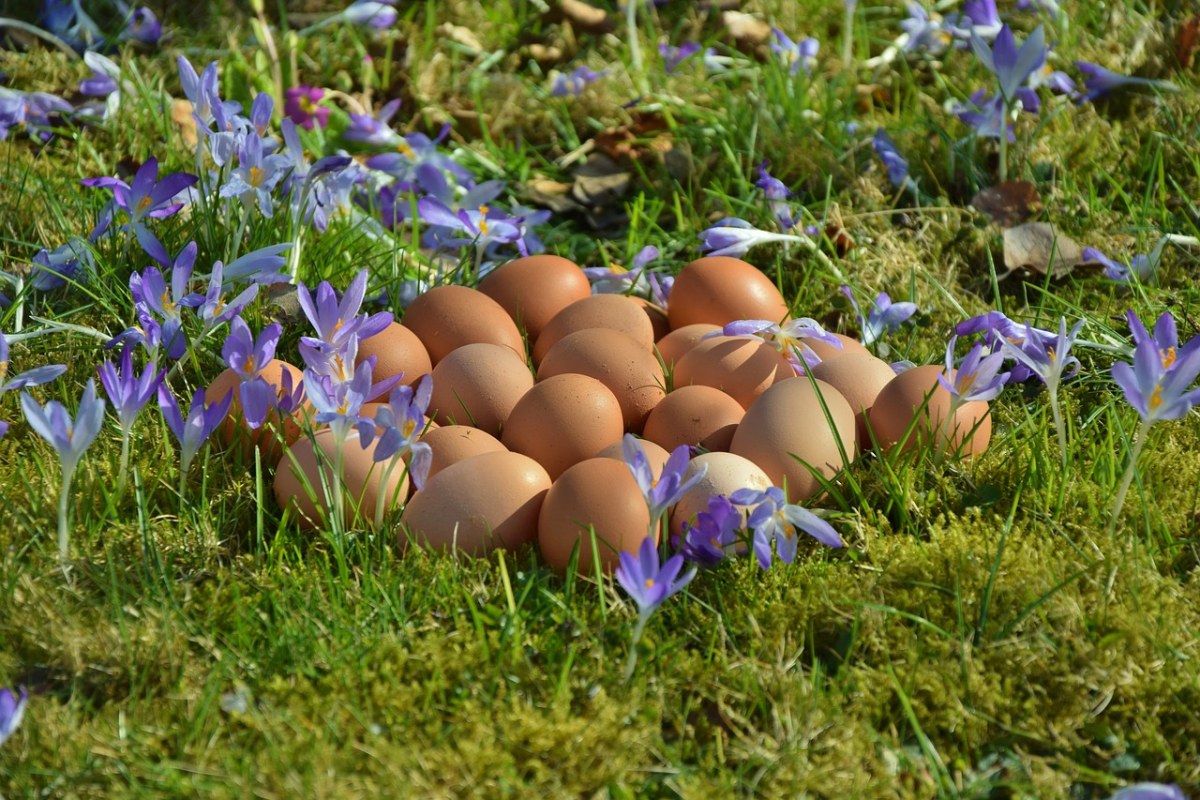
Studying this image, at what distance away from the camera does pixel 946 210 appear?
317cm

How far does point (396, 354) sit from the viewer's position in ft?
7.77

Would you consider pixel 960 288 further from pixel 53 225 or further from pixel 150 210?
pixel 53 225

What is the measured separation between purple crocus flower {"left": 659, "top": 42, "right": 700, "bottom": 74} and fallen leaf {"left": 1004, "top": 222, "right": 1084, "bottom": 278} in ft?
4.46

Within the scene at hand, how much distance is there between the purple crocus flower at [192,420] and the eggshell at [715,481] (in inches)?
30.0

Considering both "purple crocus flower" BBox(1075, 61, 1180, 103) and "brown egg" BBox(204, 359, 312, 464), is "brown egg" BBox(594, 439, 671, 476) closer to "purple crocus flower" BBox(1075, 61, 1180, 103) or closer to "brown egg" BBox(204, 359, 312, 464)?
"brown egg" BBox(204, 359, 312, 464)

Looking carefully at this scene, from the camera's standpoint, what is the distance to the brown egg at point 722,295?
8.58ft

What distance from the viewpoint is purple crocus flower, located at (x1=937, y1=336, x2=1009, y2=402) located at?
2.10 metres

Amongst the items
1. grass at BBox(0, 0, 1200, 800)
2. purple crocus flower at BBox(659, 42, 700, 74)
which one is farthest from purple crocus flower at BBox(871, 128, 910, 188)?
purple crocus flower at BBox(659, 42, 700, 74)

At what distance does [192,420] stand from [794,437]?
3.24ft

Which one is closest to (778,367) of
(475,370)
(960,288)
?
(475,370)

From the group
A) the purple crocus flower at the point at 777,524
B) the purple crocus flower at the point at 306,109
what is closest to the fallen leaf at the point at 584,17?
the purple crocus flower at the point at 306,109

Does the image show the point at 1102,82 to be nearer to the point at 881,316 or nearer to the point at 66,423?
the point at 881,316

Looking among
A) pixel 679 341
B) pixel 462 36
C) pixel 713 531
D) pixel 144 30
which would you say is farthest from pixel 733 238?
pixel 144 30

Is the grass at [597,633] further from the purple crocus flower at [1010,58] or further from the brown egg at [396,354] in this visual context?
the purple crocus flower at [1010,58]
